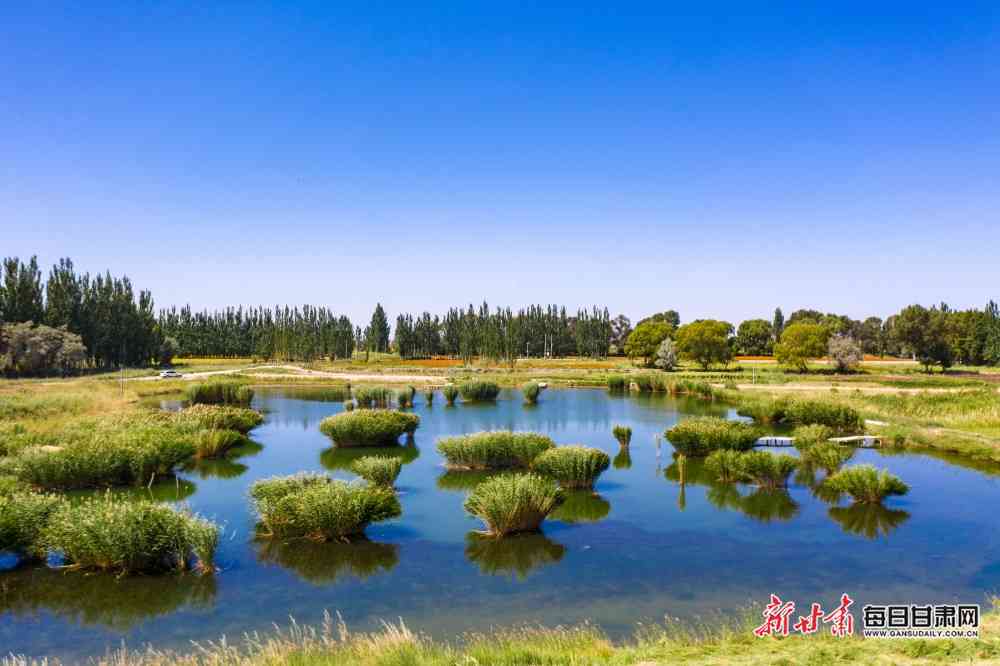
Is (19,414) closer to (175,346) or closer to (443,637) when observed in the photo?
(443,637)

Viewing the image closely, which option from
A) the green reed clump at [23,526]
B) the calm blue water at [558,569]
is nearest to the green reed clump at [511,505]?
the calm blue water at [558,569]

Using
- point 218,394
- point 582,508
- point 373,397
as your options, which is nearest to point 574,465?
point 582,508

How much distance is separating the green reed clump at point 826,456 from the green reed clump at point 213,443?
81.2ft

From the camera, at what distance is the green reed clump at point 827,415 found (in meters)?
34.4

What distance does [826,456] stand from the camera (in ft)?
79.0

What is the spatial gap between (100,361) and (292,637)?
312 ft

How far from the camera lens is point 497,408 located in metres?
48.5

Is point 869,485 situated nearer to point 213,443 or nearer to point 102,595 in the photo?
point 102,595

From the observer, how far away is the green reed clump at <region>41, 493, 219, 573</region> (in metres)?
13.6

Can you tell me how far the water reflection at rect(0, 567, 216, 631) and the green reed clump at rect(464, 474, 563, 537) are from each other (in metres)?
6.45

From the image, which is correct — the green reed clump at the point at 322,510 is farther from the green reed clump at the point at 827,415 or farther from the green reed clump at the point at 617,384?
the green reed clump at the point at 617,384

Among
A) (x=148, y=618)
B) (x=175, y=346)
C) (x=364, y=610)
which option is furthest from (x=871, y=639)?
(x=175, y=346)

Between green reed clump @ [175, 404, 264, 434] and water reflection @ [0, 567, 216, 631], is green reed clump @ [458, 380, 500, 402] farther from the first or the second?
water reflection @ [0, 567, 216, 631]

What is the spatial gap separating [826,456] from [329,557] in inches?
730
